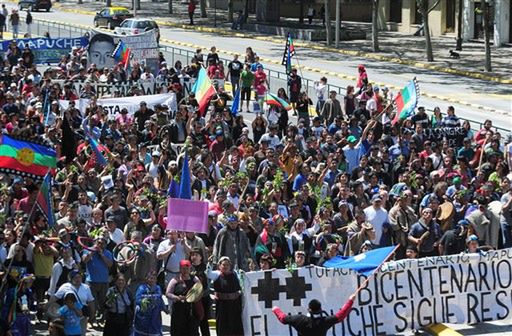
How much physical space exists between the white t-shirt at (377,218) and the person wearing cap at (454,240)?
89cm

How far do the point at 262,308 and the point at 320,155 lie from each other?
7271 millimetres

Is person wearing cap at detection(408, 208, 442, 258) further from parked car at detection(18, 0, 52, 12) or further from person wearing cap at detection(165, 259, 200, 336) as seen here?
parked car at detection(18, 0, 52, 12)

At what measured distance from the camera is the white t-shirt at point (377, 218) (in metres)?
19.9

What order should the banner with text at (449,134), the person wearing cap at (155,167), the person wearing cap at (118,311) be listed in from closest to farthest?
the person wearing cap at (118,311) → the person wearing cap at (155,167) → the banner with text at (449,134)

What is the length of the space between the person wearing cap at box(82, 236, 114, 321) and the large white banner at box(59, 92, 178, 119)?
10385 mm

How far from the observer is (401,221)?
20.2m

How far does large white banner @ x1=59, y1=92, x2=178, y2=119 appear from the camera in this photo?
93.4 feet

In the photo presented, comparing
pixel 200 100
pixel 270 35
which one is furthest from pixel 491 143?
pixel 270 35

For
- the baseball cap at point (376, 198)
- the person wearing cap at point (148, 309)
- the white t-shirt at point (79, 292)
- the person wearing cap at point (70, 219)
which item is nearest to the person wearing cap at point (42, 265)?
the person wearing cap at point (70, 219)

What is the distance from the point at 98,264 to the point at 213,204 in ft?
9.72

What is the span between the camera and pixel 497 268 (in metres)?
18.7

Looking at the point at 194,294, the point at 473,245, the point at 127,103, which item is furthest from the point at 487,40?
the point at 194,294

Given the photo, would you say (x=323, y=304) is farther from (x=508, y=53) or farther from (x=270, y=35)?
(x=270, y=35)

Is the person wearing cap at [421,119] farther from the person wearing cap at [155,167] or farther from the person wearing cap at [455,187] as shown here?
the person wearing cap at [155,167]
